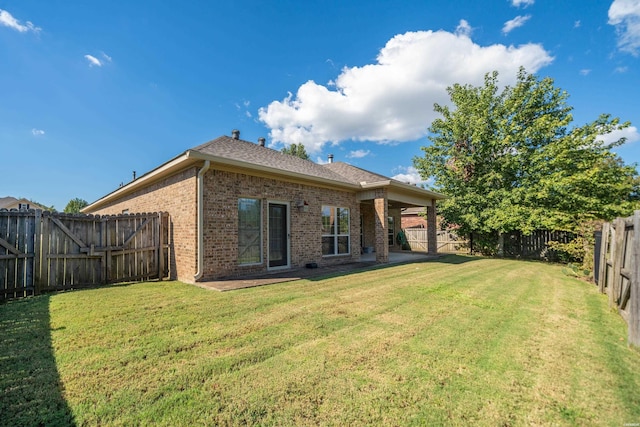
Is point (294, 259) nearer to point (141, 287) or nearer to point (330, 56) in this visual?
point (141, 287)

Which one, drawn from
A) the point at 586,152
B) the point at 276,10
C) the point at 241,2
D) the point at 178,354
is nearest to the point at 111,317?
the point at 178,354

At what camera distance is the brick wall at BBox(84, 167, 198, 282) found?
6.98 meters

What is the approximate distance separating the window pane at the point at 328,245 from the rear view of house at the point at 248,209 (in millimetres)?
39

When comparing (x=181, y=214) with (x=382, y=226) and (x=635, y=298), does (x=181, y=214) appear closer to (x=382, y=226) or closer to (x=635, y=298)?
(x=382, y=226)

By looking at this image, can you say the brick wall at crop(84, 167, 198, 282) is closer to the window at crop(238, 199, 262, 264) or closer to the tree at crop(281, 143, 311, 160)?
the window at crop(238, 199, 262, 264)

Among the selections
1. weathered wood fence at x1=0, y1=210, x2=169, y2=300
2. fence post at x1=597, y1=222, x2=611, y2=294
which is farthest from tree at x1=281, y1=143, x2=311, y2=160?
fence post at x1=597, y1=222, x2=611, y2=294

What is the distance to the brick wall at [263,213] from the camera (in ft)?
23.3

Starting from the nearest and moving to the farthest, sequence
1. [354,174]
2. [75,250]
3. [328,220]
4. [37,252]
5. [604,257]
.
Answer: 1. [37,252]
2. [604,257]
3. [75,250]
4. [328,220]
5. [354,174]

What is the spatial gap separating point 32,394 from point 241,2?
37.6ft

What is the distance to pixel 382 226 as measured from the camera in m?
10.8

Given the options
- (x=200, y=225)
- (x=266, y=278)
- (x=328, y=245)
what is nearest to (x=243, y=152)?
(x=200, y=225)

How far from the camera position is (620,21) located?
31.5 feet

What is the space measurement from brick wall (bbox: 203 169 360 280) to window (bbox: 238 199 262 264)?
150mm

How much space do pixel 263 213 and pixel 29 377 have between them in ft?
19.8
